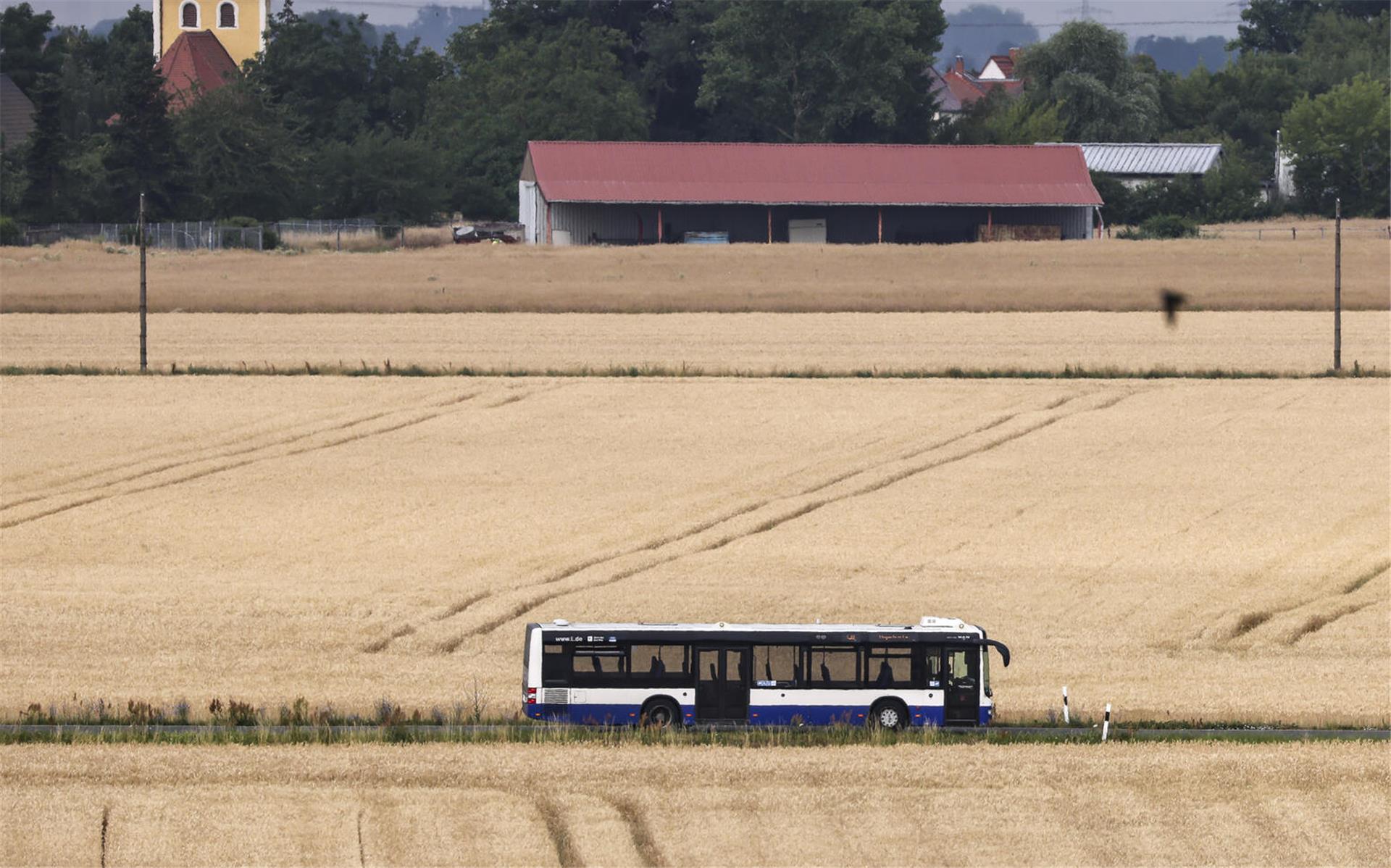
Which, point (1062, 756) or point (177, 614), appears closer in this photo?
point (1062, 756)

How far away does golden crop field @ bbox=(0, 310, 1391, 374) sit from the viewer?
7469 cm

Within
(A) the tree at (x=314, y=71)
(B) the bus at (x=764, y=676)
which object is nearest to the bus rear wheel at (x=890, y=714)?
(B) the bus at (x=764, y=676)

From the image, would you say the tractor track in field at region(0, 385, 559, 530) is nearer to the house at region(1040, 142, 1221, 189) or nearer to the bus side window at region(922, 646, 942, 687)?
the bus side window at region(922, 646, 942, 687)

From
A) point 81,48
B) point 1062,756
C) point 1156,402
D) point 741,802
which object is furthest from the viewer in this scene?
point 81,48

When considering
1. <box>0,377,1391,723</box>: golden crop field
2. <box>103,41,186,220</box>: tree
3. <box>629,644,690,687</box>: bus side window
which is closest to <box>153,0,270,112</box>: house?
<box>103,41,186,220</box>: tree

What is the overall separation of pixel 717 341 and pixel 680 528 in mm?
36525

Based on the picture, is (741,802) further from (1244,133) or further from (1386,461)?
(1244,133)

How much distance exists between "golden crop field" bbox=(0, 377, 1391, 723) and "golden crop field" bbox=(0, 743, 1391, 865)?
4213 millimetres

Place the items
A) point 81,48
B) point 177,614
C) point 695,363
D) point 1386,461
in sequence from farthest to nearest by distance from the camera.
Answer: point 81,48 → point 695,363 → point 1386,461 → point 177,614

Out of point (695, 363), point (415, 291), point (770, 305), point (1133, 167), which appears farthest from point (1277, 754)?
point (1133, 167)

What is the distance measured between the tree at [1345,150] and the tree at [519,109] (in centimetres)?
5174

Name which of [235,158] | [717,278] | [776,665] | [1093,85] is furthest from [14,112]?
[776,665]

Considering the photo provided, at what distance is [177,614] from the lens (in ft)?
121

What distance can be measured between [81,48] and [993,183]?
229 feet
